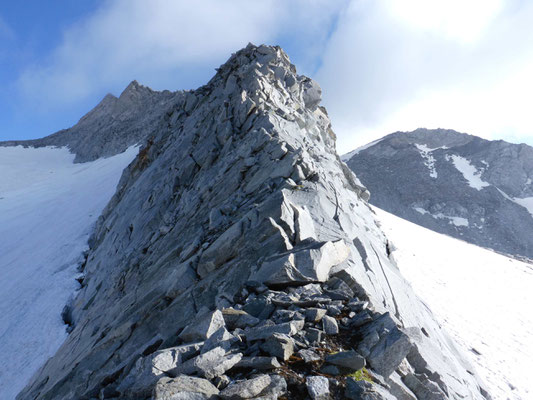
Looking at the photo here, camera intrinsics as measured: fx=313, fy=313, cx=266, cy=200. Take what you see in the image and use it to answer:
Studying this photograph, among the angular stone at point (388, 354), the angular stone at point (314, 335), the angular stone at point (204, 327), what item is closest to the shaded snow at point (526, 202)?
the angular stone at point (388, 354)

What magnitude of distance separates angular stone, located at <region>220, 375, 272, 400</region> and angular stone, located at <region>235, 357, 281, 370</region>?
1.11 ft

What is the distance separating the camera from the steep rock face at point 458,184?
8675 centimetres

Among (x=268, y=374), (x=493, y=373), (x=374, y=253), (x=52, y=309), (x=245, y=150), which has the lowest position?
(x=52, y=309)

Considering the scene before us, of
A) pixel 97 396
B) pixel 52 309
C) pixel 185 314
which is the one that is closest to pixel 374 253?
pixel 185 314

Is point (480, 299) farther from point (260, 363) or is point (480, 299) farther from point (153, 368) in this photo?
point (153, 368)

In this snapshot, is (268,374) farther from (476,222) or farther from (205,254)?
(476,222)

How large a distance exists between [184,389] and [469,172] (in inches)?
4966

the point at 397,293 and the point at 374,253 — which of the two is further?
the point at 374,253

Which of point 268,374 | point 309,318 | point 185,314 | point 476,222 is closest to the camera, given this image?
point 268,374

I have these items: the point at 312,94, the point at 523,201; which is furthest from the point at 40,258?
the point at 523,201

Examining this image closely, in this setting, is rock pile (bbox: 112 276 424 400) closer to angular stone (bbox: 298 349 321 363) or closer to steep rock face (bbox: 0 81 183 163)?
angular stone (bbox: 298 349 321 363)

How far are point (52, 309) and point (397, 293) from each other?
22.9 m

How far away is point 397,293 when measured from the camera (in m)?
11.7

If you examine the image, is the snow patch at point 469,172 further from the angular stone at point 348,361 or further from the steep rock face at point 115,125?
the angular stone at point 348,361
